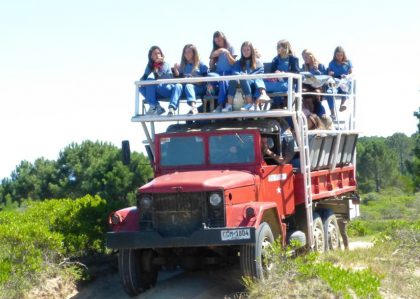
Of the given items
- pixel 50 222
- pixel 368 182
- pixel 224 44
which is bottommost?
pixel 368 182

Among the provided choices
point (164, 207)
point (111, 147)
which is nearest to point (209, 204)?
point (164, 207)

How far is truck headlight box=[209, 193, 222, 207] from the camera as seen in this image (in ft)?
35.8

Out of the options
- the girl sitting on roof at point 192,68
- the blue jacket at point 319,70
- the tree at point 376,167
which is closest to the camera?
the girl sitting on roof at point 192,68

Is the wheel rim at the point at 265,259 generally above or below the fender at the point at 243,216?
below

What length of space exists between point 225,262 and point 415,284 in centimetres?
268

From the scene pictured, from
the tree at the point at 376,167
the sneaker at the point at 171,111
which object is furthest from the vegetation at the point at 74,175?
the sneaker at the point at 171,111

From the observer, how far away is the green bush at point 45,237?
1154 cm

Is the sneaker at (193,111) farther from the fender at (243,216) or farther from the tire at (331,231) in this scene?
the tire at (331,231)

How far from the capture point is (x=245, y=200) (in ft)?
37.9

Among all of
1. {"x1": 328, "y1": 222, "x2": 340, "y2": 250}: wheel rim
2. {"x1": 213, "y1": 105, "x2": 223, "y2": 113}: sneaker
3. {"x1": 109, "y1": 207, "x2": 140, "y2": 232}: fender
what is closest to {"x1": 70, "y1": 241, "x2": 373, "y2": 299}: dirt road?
{"x1": 109, "y1": 207, "x2": 140, "y2": 232}: fender

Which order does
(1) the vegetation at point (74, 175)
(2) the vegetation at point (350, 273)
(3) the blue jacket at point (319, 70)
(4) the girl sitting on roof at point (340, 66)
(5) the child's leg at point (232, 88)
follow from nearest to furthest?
1. (2) the vegetation at point (350, 273)
2. (5) the child's leg at point (232, 88)
3. (3) the blue jacket at point (319, 70)
4. (4) the girl sitting on roof at point (340, 66)
5. (1) the vegetation at point (74, 175)

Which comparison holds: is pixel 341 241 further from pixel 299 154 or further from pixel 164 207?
pixel 164 207

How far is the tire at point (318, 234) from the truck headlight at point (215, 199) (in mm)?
3442

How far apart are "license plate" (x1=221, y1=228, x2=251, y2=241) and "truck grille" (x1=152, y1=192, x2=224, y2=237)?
317 mm
